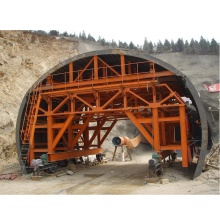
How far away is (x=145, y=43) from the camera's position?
8538cm

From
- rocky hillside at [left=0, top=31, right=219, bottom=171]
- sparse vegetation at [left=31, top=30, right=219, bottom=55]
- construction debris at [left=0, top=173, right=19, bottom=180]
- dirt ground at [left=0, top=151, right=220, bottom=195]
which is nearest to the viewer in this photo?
dirt ground at [left=0, top=151, right=220, bottom=195]

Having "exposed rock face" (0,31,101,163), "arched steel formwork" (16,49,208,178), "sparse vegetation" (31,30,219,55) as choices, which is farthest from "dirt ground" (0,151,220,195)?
"sparse vegetation" (31,30,219,55)

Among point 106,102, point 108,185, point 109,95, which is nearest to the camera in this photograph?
point 108,185

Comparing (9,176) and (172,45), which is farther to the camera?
(172,45)

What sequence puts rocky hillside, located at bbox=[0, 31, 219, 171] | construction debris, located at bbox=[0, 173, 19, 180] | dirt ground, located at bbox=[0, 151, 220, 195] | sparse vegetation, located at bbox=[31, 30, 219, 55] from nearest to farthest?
dirt ground, located at bbox=[0, 151, 220, 195], construction debris, located at bbox=[0, 173, 19, 180], rocky hillside, located at bbox=[0, 31, 219, 171], sparse vegetation, located at bbox=[31, 30, 219, 55]

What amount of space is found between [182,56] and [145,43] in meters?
18.5

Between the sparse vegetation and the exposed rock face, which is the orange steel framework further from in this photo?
the sparse vegetation

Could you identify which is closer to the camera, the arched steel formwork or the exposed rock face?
the arched steel formwork

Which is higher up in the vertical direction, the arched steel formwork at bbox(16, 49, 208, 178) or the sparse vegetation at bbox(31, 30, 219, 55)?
the sparse vegetation at bbox(31, 30, 219, 55)

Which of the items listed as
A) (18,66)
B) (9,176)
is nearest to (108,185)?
(9,176)

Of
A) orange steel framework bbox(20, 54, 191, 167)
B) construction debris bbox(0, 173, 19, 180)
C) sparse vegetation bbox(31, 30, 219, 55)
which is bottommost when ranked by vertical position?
construction debris bbox(0, 173, 19, 180)

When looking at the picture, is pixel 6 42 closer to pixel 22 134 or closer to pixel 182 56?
pixel 22 134

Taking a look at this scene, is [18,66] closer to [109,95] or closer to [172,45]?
[109,95]

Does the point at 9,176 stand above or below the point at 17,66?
below
